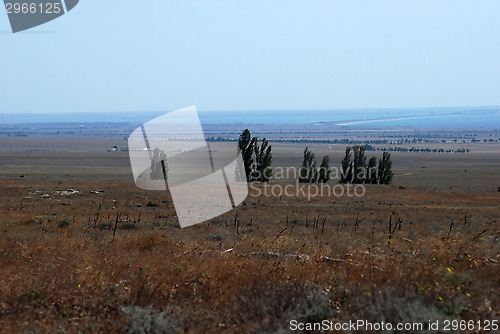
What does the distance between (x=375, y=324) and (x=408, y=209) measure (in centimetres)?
2177

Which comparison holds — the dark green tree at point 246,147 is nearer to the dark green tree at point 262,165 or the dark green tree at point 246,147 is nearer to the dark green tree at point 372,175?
the dark green tree at point 262,165

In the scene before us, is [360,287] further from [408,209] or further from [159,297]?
[408,209]

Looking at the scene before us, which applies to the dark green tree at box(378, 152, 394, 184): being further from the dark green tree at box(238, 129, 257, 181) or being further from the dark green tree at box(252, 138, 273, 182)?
the dark green tree at box(238, 129, 257, 181)

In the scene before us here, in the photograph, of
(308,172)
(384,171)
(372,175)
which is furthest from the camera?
(384,171)

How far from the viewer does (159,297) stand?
7523mm

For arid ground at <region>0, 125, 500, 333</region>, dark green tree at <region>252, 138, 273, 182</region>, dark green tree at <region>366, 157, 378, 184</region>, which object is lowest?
dark green tree at <region>366, 157, 378, 184</region>

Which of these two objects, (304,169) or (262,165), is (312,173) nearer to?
(304,169)

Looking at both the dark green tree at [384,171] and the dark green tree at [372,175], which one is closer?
the dark green tree at [372,175]

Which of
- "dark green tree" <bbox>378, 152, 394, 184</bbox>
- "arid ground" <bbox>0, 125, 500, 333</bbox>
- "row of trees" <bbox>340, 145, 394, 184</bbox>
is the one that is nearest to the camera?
"arid ground" <bbox>0, 125, 500, 333</bbox>

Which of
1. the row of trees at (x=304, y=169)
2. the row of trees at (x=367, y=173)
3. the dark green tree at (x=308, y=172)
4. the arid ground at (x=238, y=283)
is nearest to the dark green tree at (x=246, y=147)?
the row of trees at (x=304, y=169)

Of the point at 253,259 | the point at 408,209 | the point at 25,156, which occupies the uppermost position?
the point at 253,259

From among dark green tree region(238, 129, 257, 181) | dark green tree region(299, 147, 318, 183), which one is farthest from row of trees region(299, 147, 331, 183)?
dark green tree region(238, 129, 257, 181)

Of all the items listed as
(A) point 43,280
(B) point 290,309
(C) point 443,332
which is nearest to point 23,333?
(A) point 43,280

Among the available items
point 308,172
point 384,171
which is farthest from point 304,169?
point 384,171
